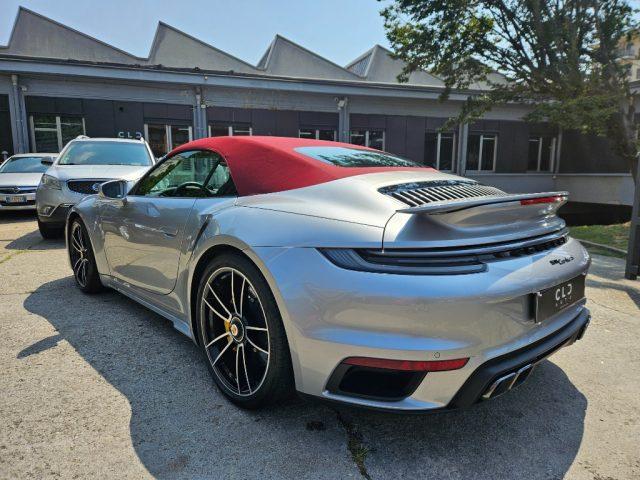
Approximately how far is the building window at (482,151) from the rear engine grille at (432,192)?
1787 centimetres

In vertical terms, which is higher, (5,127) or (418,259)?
(5,127)

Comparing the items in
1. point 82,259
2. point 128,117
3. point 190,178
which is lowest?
point 82,259

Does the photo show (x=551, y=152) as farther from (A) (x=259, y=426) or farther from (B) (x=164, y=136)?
(A) (x=259, y=426)

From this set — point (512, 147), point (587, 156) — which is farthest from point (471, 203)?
point (587, 156)

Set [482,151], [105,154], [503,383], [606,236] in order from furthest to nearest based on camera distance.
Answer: [482,151] < [606,236] < [105,154] < [503,383]

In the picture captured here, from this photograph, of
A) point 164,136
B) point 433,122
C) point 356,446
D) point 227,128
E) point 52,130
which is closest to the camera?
point 356,446

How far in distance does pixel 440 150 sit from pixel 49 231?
15561 millimetres

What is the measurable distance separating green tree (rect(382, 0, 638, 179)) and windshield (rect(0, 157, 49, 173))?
418 inches

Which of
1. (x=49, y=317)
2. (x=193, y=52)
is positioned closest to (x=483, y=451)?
(x=49, y=317)

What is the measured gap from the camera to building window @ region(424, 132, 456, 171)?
18.7 meters

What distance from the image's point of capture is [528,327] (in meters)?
1.82

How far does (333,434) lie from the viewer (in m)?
2.04

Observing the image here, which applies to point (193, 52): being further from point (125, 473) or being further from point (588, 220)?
point (125, 473)

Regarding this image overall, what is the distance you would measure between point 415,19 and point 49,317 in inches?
522
